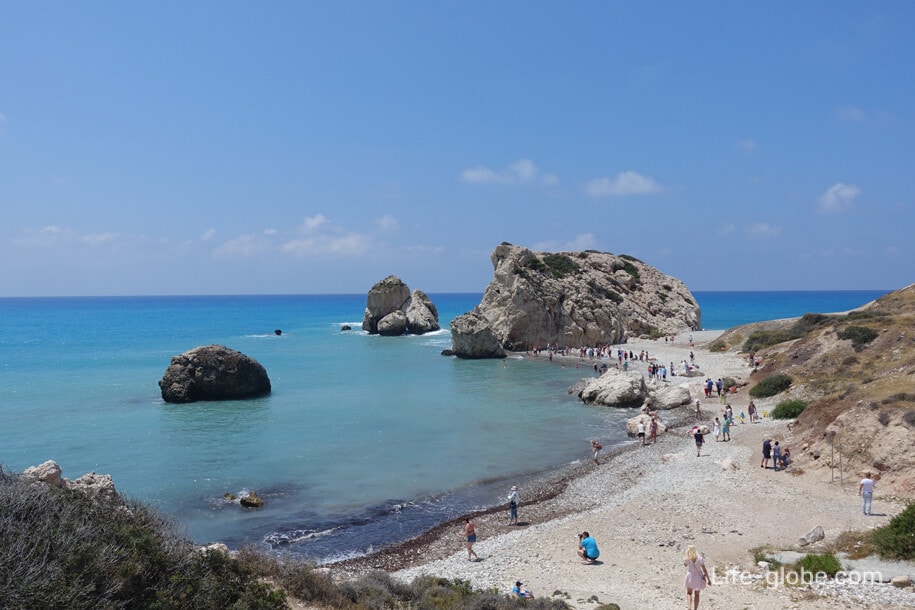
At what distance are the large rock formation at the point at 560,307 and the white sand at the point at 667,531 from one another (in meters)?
39.9

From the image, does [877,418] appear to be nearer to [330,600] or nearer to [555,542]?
[555,542]

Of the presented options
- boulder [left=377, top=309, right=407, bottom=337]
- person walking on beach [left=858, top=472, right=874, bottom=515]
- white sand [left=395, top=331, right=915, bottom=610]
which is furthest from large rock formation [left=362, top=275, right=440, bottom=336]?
person walking on beach [left=858, top=472, right=874, bottom=515]

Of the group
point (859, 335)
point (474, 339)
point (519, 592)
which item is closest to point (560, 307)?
point (474, 339)

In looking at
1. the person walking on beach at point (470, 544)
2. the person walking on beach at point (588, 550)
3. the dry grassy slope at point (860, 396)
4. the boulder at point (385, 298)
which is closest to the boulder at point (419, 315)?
the boulder at point (385, 298)

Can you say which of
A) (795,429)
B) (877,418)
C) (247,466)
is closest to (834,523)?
(877,418)

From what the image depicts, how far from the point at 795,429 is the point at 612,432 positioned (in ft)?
27.3

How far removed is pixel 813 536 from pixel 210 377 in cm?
3385

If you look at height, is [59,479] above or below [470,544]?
above

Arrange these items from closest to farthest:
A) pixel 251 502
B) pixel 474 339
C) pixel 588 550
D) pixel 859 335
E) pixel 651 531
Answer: pixel 588 550, pixel 651 531, pixel 251 502, pixel 859 335, pixel 474 339

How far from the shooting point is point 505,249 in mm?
68000

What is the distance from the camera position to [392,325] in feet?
276

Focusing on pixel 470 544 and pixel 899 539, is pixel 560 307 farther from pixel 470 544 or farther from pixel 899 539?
pixel 899 539

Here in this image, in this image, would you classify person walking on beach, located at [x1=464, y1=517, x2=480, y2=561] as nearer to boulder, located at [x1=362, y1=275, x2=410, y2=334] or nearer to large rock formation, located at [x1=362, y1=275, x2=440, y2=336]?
large rock formation, located at [x1=362, y1=275, x2=440, y2=336]

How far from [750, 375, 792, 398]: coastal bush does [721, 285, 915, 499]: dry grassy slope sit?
18.6 inches
